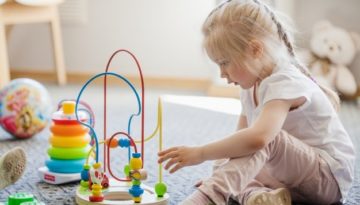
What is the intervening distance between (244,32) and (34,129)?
35.7 inches

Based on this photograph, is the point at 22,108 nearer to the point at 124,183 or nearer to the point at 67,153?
the point at 67,153

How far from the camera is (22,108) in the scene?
175cm

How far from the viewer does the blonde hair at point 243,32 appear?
1091 mm

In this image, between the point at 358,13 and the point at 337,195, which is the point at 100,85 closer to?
the point at 358,13

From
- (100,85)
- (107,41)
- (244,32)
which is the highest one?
(244,32)

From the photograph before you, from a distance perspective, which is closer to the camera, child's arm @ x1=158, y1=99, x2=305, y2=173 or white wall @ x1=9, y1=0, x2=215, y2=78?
child's arm @ x1=158, y1=99, x2=305, y2=173

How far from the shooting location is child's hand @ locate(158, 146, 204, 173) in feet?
3.38

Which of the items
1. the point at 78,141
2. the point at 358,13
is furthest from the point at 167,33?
the point at 78,141

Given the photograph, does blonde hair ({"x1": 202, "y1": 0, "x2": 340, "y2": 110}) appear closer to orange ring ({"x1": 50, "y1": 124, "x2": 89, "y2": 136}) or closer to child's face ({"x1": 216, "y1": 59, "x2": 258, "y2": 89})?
child's face ({"x1": 216, "y1": 59, "x2": 258, "y2": 89})

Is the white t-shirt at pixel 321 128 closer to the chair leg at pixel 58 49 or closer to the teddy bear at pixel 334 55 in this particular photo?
the teddy bear at pixel 334 55

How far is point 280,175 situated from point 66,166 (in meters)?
0.48

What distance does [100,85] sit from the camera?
9.67 feet

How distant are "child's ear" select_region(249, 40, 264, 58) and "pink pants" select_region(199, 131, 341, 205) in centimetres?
15

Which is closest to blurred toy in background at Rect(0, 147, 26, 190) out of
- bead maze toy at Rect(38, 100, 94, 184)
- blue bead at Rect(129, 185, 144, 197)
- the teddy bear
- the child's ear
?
bead maze toy at Rect(38, 100, 94, 184)
